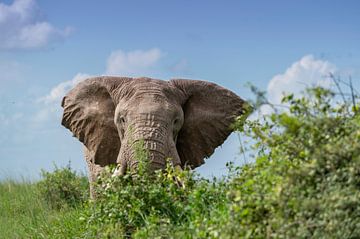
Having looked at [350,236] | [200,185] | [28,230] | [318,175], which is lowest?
[350,236]

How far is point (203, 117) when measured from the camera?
12.0m

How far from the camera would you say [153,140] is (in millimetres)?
10195

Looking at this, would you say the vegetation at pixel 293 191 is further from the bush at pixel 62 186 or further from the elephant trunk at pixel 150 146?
the bush at pixel 62 186

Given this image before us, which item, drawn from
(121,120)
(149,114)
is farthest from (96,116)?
(149,114)

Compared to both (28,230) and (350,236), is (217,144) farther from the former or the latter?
(350,236)

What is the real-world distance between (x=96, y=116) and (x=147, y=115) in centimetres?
138

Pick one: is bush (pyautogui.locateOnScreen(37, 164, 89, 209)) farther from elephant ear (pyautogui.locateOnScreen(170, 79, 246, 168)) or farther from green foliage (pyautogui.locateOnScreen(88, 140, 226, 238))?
green foliage (pyautogui.locateOnScreen(88, 140, 226, 238))

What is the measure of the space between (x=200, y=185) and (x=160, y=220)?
26.6 inches

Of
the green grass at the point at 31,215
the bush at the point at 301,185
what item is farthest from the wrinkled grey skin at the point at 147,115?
the bush at the point at 301,185

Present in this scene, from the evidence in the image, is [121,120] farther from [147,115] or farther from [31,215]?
[31,215]

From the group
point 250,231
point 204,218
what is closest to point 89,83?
point 204,218

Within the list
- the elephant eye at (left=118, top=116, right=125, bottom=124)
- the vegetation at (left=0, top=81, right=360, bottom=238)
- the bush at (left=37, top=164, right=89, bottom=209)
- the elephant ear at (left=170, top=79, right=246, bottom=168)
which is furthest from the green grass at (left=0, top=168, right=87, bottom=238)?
the vegetation at (left=0, top=81, right=360, bottom=238)

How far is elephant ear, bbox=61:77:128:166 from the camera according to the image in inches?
457

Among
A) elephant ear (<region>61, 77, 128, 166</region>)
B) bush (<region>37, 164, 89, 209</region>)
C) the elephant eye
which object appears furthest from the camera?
bush (<region>37, 164, 89, 209</region>)
